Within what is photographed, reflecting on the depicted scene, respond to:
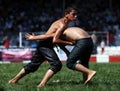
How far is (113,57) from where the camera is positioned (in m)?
Result: 21.6

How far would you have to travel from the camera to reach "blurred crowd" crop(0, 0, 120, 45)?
28025 mm

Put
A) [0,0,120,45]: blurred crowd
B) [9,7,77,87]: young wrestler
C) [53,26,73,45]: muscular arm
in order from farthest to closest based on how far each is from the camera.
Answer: [0,0,120,45]: blurred crowd < [9,7,77,87]: young wrestler < [53,26,73,45]: muscular arm

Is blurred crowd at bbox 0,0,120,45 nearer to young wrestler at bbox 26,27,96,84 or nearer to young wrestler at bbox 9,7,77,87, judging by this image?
young wrestler at bbox 9,7,77,87

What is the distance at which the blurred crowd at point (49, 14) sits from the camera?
2802cm

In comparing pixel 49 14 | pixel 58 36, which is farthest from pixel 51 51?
pixel 49 14

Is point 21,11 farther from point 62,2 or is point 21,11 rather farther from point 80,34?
point 80,34

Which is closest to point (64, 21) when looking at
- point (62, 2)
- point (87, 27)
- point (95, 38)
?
point (95, 38)

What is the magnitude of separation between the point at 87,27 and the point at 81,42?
61.9 feet

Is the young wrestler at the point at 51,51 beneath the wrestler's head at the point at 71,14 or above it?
beneath

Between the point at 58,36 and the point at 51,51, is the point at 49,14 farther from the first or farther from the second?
the point at 58,36

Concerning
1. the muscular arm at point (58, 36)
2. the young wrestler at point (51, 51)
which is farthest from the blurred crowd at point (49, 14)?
the muscular arm at point (58, 36)

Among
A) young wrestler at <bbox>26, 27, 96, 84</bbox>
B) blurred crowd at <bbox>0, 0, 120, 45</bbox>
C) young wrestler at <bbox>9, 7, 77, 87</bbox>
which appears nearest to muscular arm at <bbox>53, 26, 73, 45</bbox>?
young wrestler at <bbox>9, 7, 77, 87</bbox>

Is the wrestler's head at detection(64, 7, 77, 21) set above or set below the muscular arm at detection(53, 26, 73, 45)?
above

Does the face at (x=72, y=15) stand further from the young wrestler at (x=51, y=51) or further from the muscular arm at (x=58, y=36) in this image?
the muscular arm at (x=58, y=36)
